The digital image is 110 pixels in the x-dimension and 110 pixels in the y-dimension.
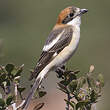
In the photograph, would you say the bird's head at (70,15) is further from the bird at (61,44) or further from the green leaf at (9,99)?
the green leaf at (9,99)

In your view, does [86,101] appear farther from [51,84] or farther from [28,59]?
[28,59]

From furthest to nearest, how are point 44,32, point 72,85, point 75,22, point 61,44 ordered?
point 44,32 < point 75,22 < point 61,44 < point 72,85

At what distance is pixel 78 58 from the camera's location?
11.9 metres

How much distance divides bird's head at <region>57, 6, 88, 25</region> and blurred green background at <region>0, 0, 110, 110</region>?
2619 millimetres

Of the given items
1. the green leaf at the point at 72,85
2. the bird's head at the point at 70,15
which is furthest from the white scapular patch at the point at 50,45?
the green leaf at the point at 72,85

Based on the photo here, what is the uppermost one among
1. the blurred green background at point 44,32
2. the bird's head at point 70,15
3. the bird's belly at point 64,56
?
the blurred green background at point 44,32

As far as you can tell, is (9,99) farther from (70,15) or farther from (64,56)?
(70,15)

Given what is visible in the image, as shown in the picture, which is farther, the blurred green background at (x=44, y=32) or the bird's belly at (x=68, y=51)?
the blurred green background at (x=44, y=32)

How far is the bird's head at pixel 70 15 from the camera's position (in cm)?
599

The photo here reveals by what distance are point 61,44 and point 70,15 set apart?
51 centimetres

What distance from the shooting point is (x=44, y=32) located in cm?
1452

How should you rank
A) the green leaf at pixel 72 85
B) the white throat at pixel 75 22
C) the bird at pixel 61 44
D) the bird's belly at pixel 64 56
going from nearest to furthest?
1. the green leaf at pixel 72 85
2. the bird at pixel 61 44
3. the bird's belly at pixel 64 56
4. the white throat at pixel 75 22

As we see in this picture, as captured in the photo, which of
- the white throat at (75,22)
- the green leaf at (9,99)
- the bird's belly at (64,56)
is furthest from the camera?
the white throat at (75,22)

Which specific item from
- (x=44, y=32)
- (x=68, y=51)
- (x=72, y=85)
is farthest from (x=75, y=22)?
(x=44, y=32)
